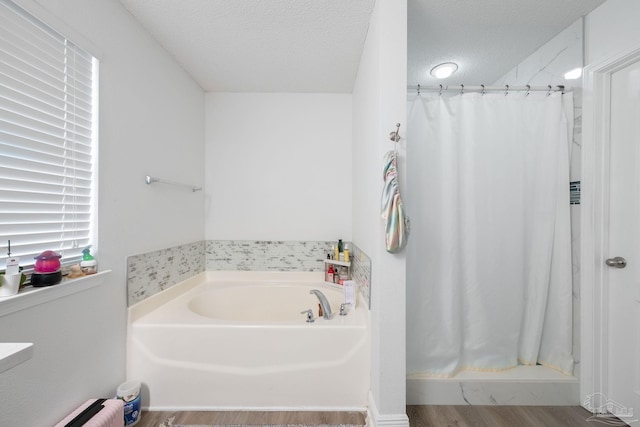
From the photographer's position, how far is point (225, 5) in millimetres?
1463

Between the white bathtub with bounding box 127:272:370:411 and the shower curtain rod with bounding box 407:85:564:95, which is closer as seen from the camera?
the white bathtub with bounding box 127:272:370:411

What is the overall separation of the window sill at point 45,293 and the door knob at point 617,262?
2.65 metres

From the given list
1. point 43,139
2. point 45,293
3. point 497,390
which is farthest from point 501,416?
point 43,139

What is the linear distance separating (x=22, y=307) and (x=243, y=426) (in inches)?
44.6

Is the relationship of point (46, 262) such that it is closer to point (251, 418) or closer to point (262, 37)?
point (251, 418)

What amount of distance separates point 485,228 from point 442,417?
3.66 ft

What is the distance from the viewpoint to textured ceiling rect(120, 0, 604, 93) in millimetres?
1474

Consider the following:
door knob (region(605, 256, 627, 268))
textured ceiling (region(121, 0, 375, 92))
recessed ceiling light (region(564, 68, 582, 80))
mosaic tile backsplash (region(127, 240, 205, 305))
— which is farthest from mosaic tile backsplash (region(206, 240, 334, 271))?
recessed ceiling light (region(564, 68, 582, 80))

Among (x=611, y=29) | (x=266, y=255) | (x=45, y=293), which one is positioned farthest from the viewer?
(x=266, y=255)

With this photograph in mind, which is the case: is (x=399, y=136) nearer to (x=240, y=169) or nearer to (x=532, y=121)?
(x=532, y=121)

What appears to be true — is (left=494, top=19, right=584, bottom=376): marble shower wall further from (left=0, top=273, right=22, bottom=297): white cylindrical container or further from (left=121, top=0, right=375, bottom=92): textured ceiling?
(left=0, top=273, right=22, bottom=297): white cylindrical container

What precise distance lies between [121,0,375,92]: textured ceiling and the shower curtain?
656 mm

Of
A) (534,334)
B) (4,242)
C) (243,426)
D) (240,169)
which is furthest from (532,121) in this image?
(4,242)

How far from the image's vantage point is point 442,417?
150 cm
